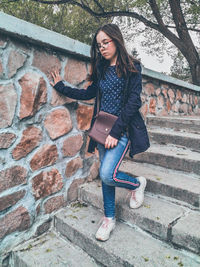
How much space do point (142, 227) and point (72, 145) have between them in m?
0.98

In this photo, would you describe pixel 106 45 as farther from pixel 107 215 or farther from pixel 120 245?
pixel 120 245

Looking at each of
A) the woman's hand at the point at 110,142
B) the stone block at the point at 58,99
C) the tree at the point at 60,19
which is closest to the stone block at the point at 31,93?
the stone block at the point at 58,99

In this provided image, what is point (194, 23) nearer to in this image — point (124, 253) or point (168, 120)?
point (168, 120)

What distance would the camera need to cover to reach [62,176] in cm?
228

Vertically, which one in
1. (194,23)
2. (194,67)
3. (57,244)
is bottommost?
(57,244)

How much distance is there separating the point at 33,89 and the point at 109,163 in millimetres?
853

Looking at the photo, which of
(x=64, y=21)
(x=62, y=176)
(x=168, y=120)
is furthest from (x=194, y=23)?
(x=62, y=176)

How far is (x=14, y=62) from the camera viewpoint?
1.77 m

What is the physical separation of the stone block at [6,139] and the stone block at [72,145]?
551 millimetres

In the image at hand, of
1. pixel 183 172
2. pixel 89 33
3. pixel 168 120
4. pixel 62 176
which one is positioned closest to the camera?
pixel 62 176

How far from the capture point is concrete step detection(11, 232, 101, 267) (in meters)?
1.83

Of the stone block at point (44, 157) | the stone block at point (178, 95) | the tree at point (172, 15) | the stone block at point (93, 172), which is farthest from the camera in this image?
the tree at point (172, 15)

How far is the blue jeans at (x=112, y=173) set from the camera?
1774mm

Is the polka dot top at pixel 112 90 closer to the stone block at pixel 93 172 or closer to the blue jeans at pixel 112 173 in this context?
the blue jeans at pixel 112 173
